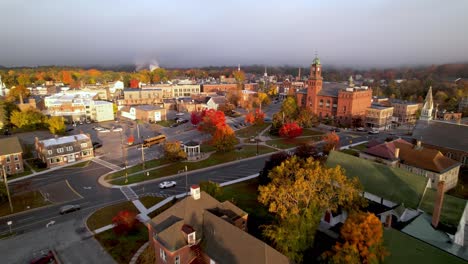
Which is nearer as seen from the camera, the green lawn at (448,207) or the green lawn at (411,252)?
the green lawn at (411,252)

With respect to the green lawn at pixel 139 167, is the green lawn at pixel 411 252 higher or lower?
higher

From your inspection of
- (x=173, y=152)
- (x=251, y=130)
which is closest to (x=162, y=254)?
(x=173, y=152)

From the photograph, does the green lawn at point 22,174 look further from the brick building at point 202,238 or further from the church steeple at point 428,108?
the church steeple at point 428,108

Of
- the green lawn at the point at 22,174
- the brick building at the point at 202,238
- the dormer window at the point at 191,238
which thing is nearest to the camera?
the brick building at the point at 202,238

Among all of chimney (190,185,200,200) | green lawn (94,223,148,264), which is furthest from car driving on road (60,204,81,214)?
chimney (190,185,200,200)

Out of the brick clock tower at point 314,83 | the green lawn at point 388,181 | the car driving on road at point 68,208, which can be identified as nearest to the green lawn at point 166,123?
the brick clock tower at point 314,83

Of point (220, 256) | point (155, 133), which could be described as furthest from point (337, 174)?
point (155, 133)

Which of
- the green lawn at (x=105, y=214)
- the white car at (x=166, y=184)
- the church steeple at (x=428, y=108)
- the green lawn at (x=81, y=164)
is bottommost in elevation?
the green lawn at (x=81, y=164)
